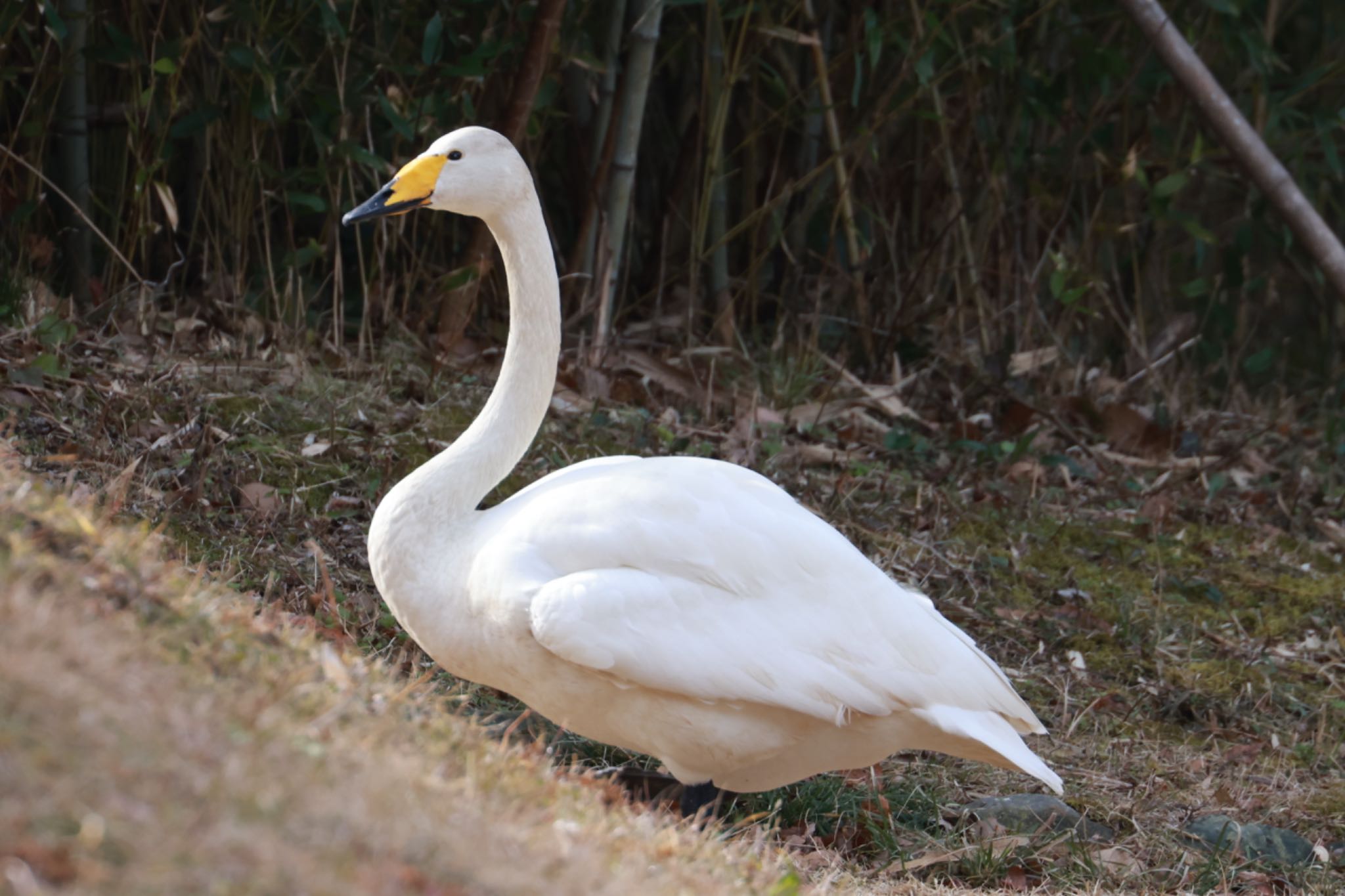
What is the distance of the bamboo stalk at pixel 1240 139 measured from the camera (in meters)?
5.71

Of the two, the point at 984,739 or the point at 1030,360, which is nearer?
the point at 984,739

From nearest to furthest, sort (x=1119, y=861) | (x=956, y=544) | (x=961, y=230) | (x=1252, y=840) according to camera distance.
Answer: (x=1119, y=861) < (x=1252, y=840) < (x=956, y=544) < (x=961, y=230)

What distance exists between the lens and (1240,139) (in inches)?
230

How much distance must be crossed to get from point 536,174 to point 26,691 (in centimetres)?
527

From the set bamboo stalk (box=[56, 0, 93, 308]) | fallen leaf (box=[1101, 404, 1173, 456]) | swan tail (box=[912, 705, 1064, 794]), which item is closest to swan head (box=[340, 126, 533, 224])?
swan tail (box=[912, 705, 1064, 794])

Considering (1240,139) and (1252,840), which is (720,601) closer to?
(1252,840)

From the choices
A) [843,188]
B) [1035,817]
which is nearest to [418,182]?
[1035,817]

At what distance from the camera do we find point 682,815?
10.5ft

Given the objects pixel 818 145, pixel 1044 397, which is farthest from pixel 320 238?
pixel 1044 397

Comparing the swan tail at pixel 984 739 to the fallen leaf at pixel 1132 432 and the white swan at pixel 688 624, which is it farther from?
the fallen leaf at pixel 1132 432

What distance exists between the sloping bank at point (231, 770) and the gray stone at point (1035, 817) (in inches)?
47.5

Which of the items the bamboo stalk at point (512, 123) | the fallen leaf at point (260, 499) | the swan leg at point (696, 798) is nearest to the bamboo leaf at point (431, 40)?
the bamboo stalk at point (512, 123)

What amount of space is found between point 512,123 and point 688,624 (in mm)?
2931

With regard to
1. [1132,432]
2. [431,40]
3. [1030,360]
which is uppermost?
[431,40]
